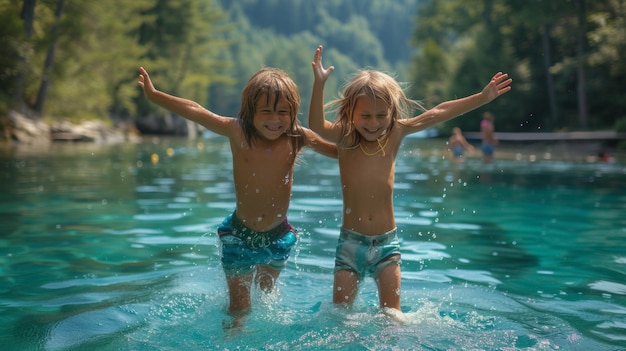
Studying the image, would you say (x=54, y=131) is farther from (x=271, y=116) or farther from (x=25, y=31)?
(x=271, y=116)

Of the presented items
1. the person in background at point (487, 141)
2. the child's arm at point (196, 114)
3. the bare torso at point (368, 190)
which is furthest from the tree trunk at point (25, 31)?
the bare torso at point (368, 190)

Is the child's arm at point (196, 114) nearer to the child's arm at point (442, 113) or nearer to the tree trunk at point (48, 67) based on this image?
the child's arm at point (442, 113)

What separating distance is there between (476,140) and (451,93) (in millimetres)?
9468

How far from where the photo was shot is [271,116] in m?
4.09

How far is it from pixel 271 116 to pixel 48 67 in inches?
1092

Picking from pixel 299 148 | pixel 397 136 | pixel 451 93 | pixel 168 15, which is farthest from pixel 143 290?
pixel 168 15

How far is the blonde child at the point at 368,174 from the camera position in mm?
4051

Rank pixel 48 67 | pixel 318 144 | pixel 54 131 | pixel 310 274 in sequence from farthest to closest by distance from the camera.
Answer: pixel 54 131 < pixel 48 67 < pixel 310 274 < pixel 318 144

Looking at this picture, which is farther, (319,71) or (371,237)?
(371,237)

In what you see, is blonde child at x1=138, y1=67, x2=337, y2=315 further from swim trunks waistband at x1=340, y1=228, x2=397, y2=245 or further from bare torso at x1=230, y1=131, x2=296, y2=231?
swim trunks waistband at x1=340, y1=228, x2=397, y2=245

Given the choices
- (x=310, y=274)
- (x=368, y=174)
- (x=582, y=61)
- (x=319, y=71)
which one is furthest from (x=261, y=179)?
(x=582, y=61)

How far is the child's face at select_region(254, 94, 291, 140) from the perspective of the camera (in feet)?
13.4

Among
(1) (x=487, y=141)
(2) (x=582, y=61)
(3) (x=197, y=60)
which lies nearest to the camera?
(1) (x=487, y=141)

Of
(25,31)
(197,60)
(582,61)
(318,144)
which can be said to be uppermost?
(197,60)
